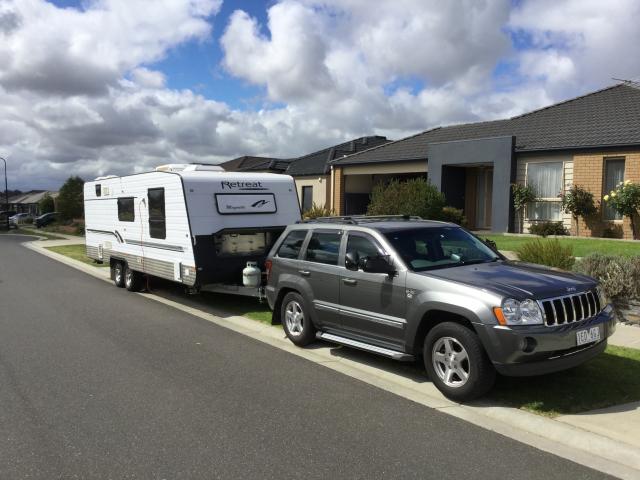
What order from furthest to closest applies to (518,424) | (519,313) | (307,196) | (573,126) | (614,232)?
1. (307,196)
2. (573,126)
3. (614,232)
4. (519,313)
5. (518,424)

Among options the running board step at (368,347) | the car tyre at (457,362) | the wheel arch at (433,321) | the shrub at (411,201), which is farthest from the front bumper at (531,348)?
the shrub at (411,201)

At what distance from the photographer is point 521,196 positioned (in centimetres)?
1900

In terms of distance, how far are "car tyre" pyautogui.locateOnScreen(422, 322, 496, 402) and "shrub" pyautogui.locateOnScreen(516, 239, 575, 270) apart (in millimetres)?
Result: 5087

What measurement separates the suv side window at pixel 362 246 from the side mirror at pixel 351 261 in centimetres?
5

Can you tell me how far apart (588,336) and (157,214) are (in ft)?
26.6

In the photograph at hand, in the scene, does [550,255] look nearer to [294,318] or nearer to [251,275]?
[294,318]

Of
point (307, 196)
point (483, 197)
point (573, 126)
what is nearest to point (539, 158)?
point (573, 126)

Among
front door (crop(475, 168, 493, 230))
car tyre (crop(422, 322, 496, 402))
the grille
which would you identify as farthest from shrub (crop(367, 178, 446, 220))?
car tyre (crop(422, 322, 496, 402))

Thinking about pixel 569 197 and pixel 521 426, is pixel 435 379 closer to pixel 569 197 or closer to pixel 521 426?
pixel 521 426

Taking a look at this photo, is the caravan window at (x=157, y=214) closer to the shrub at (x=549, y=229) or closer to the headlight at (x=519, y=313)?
the headlight at (x=519, y=313)

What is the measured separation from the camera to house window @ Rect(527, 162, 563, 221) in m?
18.6

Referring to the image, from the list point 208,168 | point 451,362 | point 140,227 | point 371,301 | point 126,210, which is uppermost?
point 208,168

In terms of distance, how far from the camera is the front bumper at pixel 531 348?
4.94 m

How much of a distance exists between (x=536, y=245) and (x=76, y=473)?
8724mm
